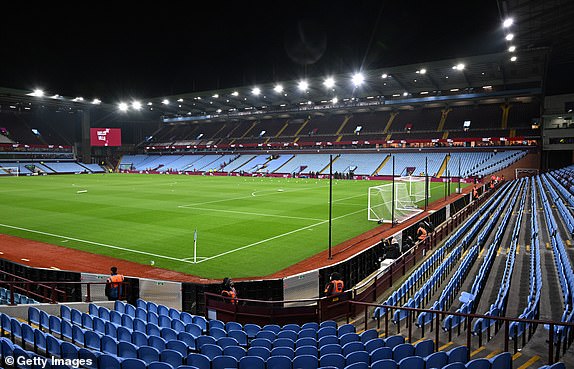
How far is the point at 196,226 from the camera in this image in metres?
22.6

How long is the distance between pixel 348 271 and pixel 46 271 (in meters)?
9.56

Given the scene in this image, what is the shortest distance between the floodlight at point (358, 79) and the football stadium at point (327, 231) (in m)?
0.58

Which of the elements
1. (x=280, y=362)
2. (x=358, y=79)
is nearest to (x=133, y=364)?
(x=280, y=362)

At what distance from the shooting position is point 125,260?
1597 centimetres

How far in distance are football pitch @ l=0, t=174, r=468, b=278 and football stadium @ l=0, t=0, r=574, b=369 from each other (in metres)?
0.19

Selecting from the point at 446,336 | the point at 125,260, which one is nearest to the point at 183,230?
the point at 125,260

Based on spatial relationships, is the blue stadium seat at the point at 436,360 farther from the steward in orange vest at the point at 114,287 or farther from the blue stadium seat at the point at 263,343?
the steward in orange vest at the point at 114,287

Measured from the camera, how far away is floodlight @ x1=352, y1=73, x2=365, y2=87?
54031 mm

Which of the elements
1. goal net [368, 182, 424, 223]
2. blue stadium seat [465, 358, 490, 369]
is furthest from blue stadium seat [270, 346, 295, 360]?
goal net [368, 182, 424, 223]

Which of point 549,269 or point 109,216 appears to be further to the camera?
point 109,216

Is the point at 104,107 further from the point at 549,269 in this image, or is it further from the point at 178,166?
the point at 549,269

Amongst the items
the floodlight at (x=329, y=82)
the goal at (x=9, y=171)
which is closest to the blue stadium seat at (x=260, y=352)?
the floodlight at (x=329, y=82)

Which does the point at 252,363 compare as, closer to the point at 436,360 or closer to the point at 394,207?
the point at 436,360

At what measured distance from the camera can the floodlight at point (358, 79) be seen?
5403cm
